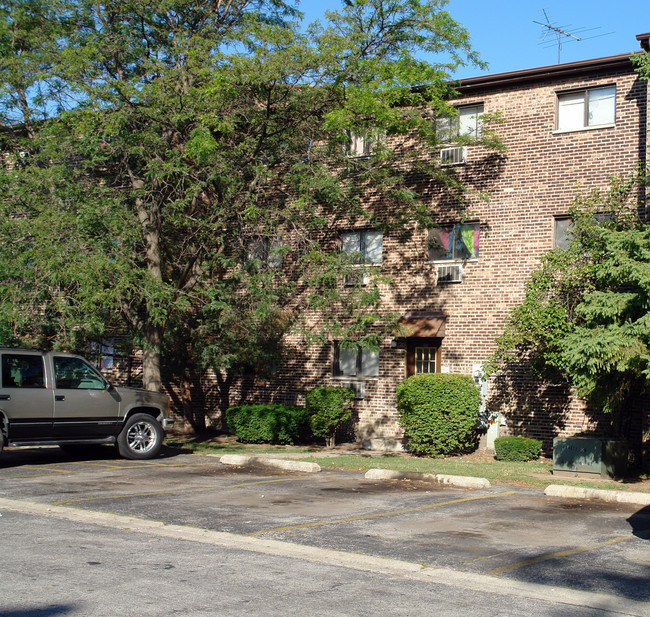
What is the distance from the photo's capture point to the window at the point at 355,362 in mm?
21188

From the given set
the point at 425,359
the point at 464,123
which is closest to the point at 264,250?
the point at 425,359

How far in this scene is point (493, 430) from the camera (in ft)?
61.7

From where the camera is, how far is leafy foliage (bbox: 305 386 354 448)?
20219 mm

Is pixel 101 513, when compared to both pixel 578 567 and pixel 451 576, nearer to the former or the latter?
pixel 451 576

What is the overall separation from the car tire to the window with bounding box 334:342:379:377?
272 inches

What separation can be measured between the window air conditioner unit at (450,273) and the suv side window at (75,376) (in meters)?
9.41

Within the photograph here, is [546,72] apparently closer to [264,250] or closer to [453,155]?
[453,155]

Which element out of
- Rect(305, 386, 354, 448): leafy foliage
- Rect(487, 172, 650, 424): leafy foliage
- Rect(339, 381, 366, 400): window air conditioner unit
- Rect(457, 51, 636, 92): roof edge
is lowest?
Rect(305, 386, 354, 448): leafy foliage

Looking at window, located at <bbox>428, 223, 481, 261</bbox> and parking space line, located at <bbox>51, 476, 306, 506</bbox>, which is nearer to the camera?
parking space line, located at <bbox>51, 476, 306, 506</bbox>

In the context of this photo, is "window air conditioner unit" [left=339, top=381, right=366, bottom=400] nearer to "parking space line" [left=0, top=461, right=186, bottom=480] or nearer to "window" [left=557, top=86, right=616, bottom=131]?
"parking space line" [left=0, top=461, right=186, bottom=480]

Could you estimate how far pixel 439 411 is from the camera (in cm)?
1806

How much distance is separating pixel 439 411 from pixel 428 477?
4933mm

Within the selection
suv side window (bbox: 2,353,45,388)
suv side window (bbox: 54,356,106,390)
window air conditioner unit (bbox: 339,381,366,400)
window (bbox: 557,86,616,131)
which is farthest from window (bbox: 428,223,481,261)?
suv side window (bbox: 2,353,45,388)

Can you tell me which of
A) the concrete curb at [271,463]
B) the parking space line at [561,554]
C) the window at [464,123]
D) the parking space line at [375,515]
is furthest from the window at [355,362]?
the parking space line at [561,554]
